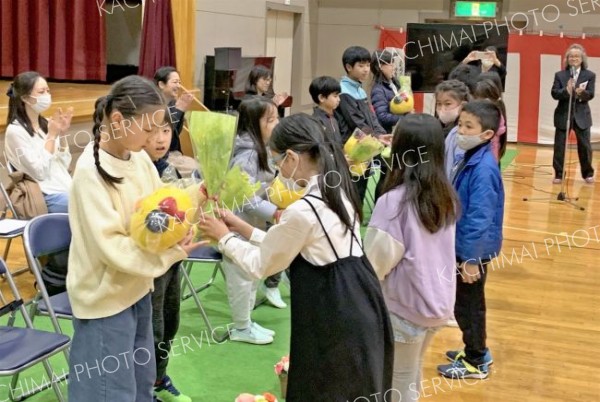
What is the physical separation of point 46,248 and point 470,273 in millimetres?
1767

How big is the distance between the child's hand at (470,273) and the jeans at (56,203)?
2291mm

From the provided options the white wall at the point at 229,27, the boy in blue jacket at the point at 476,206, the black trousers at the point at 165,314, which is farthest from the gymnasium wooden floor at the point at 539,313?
the white wall at the point at 229,27

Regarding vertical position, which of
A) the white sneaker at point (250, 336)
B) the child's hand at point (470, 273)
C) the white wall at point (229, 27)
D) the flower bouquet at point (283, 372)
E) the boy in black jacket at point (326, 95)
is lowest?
the white sneaker at point (250, 336)

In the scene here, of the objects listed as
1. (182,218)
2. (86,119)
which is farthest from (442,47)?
(182,218)

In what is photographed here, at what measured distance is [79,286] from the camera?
6.20 feet

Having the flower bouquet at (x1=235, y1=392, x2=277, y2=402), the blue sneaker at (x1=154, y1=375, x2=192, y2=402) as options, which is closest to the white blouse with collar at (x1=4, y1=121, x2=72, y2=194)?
the blue sneaker at (x1=154, y1=375, x2=192, y2=402)

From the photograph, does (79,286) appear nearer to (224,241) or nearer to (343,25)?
(224,241)

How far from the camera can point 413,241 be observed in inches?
90.3

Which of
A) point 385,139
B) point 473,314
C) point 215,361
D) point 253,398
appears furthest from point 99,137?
point 385,139

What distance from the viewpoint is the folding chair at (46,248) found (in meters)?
2.66

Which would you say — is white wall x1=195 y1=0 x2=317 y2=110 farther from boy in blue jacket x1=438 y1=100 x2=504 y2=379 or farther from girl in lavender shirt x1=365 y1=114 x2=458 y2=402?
girl in lavender shirt x1=365 y1=114 x2=458 y2=402

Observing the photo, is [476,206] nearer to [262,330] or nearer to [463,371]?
[463,371]

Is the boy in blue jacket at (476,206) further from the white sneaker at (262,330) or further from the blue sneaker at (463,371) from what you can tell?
the white sneaker at (262,330)

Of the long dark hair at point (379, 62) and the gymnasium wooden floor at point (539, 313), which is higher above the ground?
the long dark hair at point (379, 62)
